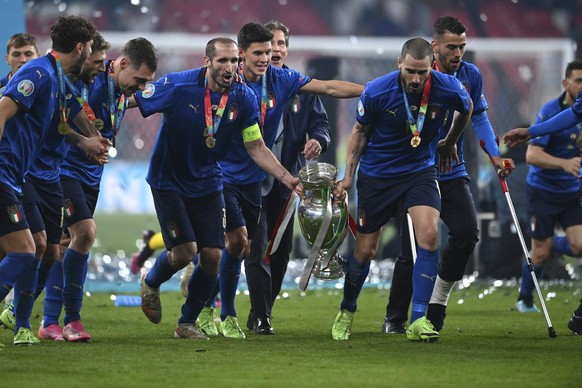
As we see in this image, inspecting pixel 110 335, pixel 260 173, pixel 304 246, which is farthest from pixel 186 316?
pixel 304 246

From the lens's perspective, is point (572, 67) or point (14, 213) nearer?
point (14, 213)

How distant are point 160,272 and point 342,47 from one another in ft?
28.3

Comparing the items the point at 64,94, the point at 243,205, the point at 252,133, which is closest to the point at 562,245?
the point at 243,205

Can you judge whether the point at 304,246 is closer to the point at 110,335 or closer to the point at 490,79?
the point at 490,79

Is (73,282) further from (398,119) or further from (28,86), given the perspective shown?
(398,119)

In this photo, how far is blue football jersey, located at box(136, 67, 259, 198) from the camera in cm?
802

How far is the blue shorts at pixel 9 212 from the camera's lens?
696 centimetres

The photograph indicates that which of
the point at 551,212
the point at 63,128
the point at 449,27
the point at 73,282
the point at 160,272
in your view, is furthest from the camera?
the point at 551,212

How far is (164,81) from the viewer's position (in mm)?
8062

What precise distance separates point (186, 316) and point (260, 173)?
1.33 meters

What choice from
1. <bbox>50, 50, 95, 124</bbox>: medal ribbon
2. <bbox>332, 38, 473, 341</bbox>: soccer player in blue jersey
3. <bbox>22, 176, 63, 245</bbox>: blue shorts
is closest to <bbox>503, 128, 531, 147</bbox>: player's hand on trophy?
<bbox>332, 38, 473, 341</bbox>: soccer player in blue jersey

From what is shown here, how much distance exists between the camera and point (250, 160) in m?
8.98

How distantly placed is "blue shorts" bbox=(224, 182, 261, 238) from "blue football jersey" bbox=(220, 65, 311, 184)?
0.06m

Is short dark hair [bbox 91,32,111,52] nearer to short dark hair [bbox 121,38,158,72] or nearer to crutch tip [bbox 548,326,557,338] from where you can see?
short dark hair [bbox 121,38,158,72]
